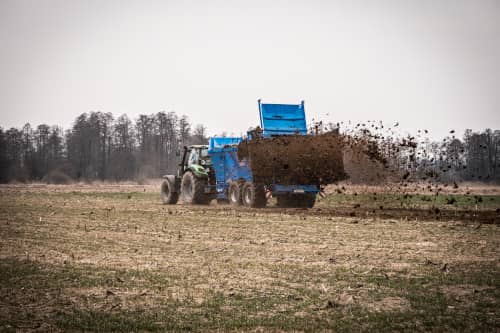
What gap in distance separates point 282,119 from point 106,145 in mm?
81488

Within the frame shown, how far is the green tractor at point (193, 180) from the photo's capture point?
26.1 m

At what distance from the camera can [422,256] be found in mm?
10883

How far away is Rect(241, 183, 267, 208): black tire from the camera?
74.6ft

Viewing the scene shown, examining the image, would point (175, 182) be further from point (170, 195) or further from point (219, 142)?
point (219, 142)

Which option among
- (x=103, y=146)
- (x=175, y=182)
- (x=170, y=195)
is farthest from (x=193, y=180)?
(x=103, y=146)

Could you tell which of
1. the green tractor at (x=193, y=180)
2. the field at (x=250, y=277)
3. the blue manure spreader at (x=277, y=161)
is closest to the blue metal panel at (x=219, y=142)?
the blue manure spreader at (x=277, y=161)

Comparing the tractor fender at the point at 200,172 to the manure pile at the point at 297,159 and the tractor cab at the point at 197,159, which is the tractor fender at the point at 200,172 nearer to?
the tractor cab at the point at 197,159

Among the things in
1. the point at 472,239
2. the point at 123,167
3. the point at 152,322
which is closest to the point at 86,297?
the point at 152,322

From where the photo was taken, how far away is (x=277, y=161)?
72.3ft

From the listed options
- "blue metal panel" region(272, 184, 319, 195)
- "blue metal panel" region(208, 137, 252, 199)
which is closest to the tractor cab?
"blue metal panel" region(208, 137, 252, 199)

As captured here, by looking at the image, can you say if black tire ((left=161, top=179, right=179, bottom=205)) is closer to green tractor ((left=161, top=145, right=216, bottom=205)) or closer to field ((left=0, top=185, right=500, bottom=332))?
green tractor ((left=161, top=145, right=216, bottom=205))

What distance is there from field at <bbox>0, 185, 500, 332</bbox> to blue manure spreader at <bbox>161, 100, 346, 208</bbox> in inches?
240

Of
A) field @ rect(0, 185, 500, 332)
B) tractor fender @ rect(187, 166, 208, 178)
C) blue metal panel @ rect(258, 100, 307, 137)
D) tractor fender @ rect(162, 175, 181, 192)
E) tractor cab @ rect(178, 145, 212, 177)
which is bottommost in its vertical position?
field @ rect(0, 185, 500, 332)

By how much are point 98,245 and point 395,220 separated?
29.9 feet
